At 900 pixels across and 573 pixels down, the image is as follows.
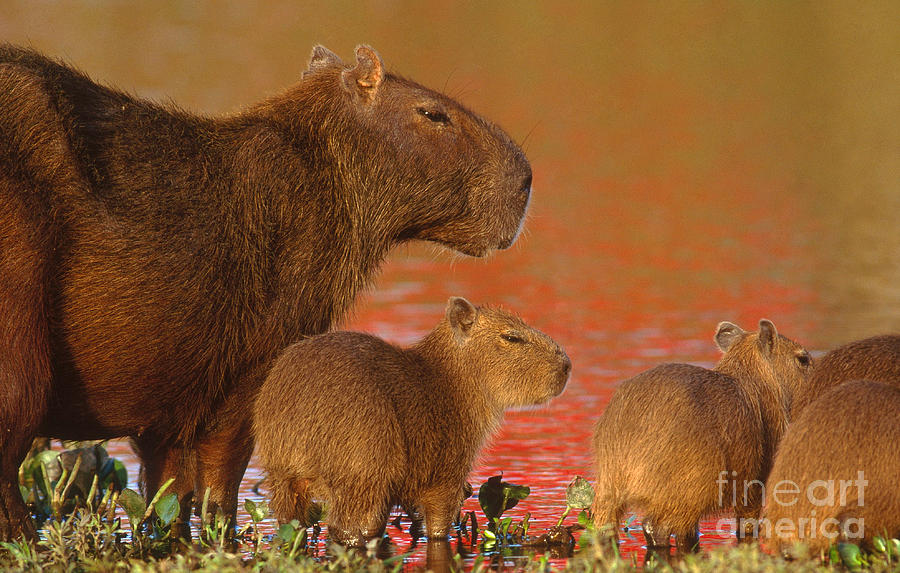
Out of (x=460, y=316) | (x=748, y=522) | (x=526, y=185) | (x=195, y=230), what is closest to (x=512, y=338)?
(x=460, y=316)

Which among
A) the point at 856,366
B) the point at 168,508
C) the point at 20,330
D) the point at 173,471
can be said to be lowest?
the point at 168,508

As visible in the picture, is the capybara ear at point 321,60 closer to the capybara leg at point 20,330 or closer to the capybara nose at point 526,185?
the capybara nose at point 526,185

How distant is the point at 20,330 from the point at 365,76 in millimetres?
2080

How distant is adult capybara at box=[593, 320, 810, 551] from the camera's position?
Answer: 606cm

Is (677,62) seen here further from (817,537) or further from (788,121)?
(817,537)

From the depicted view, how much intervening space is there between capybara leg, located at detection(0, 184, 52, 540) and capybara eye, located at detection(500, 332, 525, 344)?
84.4 inches

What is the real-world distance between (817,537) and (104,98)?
343 centimetres

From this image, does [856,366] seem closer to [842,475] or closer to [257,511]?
[842,475]

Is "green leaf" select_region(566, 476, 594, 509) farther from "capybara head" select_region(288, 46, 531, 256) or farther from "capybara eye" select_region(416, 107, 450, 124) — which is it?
"capybara eye" select_region(416, 107, 450, 124)

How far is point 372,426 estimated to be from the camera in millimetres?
6145

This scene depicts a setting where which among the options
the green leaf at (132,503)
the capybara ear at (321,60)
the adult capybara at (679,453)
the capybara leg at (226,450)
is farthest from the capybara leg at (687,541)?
the capybara ear at (321,60)

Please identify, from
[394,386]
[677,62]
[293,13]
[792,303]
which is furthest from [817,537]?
[293,13]

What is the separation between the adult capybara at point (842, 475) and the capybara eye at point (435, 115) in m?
2.28

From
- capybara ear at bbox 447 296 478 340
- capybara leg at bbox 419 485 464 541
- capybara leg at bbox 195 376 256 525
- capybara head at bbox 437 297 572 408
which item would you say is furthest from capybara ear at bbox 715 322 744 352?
capybara leg at bbox 195 376 256 525
